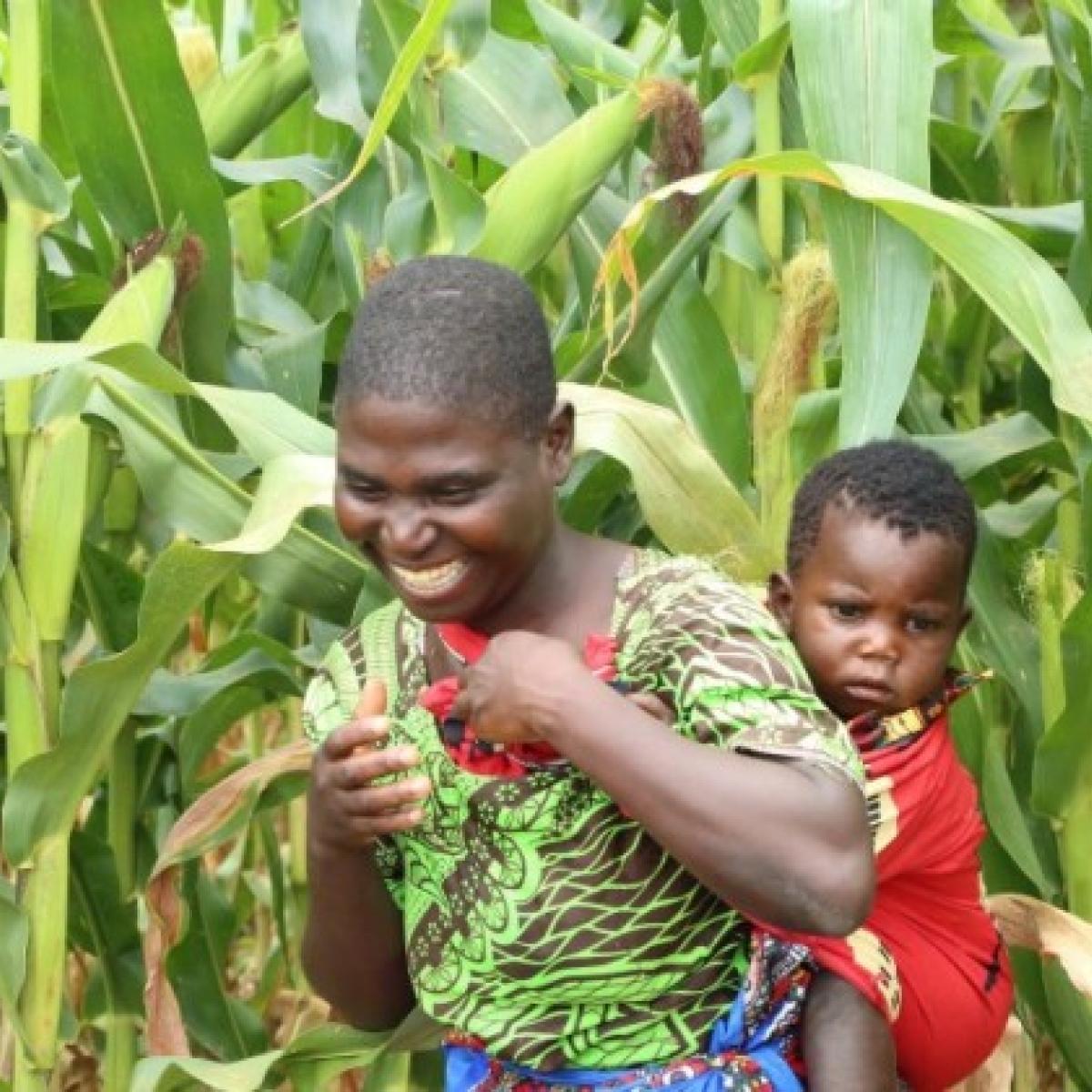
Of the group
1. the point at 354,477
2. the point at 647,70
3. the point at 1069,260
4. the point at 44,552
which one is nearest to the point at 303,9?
the point at 647,70

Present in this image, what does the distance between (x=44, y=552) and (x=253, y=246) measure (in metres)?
0.89

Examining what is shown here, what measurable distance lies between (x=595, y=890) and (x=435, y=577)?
241mm

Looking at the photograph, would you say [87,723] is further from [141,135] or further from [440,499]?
[440,499]

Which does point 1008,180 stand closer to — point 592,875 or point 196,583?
point 196,583

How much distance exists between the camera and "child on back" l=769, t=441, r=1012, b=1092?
6.16ft

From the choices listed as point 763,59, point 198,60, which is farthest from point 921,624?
point 198,60

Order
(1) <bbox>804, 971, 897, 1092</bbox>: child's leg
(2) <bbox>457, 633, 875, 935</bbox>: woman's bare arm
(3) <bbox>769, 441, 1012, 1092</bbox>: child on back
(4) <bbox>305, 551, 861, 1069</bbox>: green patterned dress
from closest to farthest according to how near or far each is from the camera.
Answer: (2) <bbox>457, 633, 875, 935</bbox>: woman's bare arm → (4) <bbox>305, 551, 861, 1069</bbox>: green patterned dress → (1) <bbox>804, 971, 897, 1092</bbox>: child's leg → (3) <bbox>769, 441, 1012, 1092</bbox>: child on back

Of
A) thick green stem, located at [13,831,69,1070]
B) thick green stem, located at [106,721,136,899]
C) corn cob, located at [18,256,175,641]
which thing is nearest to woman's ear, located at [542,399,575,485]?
corn cob, located at [18,256,175,641]

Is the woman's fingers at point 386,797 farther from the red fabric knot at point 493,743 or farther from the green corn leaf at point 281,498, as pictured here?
the green corn leaf at point 281,498

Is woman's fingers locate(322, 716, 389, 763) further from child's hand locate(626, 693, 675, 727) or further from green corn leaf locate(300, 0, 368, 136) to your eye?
green corn leaf locate(300, 0, 368, 136)

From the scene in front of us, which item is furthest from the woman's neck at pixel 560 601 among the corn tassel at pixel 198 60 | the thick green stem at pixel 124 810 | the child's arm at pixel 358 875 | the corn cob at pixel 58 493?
the corn tassel at pixel 198 60

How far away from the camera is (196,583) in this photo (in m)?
2.03

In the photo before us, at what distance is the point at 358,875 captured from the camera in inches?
68.7

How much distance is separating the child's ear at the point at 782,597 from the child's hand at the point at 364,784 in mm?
446
